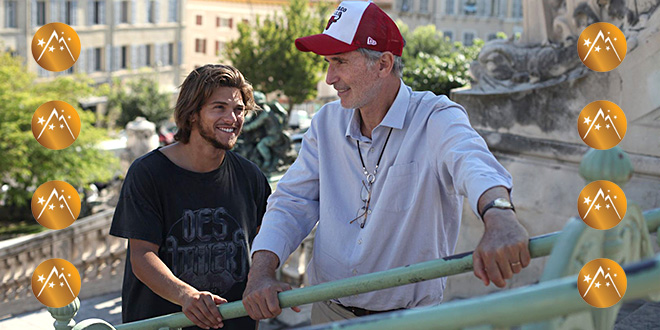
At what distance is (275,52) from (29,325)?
27.7m

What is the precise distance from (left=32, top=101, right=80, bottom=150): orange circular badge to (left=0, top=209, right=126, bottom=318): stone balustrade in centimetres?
558

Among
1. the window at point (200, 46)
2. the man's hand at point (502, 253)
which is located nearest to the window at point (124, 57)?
the window at point (200, 46)

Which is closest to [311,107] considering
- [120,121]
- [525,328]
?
[120,121]

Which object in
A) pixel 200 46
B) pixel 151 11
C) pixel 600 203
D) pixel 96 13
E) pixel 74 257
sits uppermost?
pixel 600 203

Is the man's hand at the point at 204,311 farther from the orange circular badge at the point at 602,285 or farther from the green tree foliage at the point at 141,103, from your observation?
the green tree foliage at the point at 141,103

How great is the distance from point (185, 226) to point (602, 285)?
203 centimetres

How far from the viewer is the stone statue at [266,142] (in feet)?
24.5

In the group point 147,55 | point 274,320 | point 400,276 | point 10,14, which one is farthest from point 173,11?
point 400,276

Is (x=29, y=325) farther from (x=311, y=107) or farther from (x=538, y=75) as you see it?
(x=311, y=107)

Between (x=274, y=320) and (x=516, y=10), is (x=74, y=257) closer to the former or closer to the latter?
(x=274, y=320)

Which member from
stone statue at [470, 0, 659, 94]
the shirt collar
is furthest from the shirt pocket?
stone statue at [470, 0, 659, 94]

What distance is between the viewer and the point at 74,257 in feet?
29.3

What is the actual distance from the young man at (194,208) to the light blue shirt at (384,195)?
1.44 feet

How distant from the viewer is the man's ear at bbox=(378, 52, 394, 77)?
2.75 m
